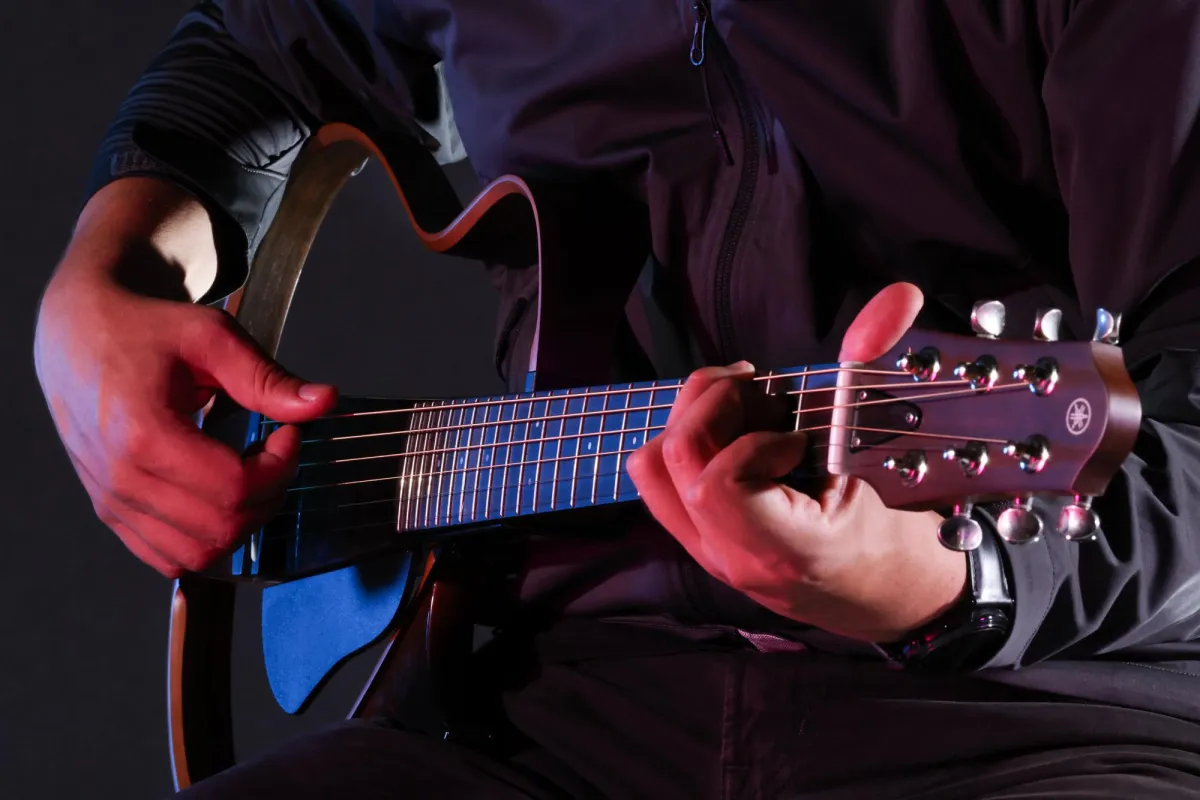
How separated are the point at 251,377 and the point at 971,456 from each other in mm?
603

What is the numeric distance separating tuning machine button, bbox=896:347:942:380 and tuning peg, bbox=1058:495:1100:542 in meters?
0.09

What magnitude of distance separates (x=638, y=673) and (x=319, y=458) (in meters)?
0.35

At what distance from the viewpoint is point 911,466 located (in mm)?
517

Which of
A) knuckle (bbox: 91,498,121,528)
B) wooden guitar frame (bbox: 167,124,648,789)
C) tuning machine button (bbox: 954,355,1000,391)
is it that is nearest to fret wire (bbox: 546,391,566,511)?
wooden guitar frame (bbox: 167,124,648,789)

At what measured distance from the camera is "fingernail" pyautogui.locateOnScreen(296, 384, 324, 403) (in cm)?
85

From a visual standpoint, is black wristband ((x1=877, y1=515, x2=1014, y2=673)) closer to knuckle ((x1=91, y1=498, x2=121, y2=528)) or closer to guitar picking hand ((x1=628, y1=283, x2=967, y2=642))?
guitar picking hand ((x1=628, y1=283, x2=967, y2=642))

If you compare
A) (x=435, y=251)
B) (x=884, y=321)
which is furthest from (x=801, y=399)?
(x=435, y=251)

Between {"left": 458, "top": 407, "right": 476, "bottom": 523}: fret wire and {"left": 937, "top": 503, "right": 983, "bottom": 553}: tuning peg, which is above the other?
{"left": 937, "top": 503, "right": 983, "bottom": 553}: tuning peg

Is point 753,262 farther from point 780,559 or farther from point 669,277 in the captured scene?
point 780,559

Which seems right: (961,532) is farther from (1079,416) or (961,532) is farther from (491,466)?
(491,466)

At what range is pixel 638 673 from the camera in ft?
2.77

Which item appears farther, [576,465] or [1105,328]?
[576,465]

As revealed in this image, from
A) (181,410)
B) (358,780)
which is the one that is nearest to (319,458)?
(181,410)

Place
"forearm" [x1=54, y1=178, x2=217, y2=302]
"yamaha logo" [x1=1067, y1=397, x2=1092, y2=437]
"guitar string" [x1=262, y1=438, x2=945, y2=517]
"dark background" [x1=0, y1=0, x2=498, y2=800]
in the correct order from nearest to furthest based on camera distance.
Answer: "yamaha logo" [x1=1067, y1=397, x2=1092, y2=437], "guitar string" [x1=262, y1=438, x2=945, y2=517], "forearm" [x1=54, y1=178, x2=217, y2=302], "dark background" [x1=0, y1=0, x2=498, y2=800]
